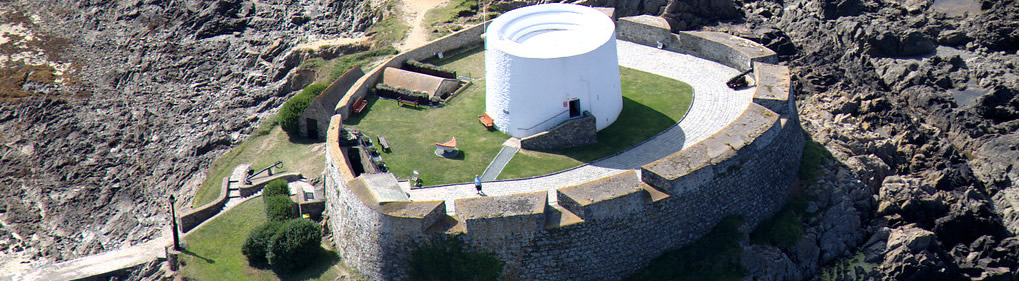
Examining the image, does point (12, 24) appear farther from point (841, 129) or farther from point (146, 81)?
point (841, 129)

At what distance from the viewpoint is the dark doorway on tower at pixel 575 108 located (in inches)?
2483

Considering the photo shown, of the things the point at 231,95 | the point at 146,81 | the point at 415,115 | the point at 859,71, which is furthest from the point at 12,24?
the point at 859,71

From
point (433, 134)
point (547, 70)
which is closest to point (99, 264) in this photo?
point (433, 134)

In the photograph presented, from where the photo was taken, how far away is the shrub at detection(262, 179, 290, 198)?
6588 cm

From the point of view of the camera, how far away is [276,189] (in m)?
65.9

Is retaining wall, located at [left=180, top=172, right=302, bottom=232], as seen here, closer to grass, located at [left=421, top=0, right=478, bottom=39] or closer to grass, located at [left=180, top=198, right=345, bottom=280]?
grass, located at [left=180, top=198, right=345, bottom=280]

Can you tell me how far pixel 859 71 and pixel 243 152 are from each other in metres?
32.1

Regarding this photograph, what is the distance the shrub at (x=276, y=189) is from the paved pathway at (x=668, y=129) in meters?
8.63

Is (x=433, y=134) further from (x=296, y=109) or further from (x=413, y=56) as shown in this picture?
(x=296, y=109)

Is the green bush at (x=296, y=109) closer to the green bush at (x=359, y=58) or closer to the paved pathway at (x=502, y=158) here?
the green bush at (x=359, y=58)

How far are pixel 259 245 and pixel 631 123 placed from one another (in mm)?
16881


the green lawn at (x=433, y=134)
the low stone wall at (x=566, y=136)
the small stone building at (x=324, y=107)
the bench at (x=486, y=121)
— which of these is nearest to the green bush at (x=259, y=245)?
the green lawn at (x=433, y=134)

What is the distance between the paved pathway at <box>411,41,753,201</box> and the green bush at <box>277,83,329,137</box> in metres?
14.9

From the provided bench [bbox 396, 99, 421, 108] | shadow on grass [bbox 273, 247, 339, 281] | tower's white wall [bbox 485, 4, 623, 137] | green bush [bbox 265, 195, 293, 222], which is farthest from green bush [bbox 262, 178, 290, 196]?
tower's white wall [bbox 485, 4, 623, 137]
